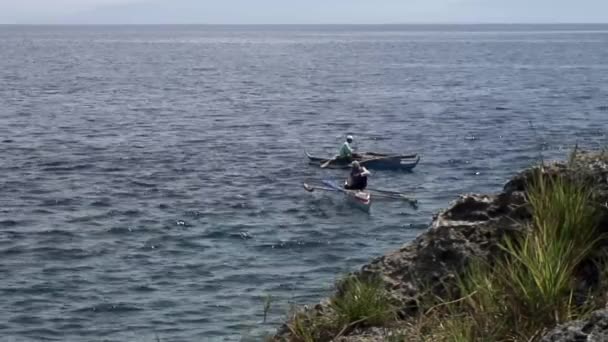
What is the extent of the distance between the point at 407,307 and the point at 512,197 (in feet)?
3.54

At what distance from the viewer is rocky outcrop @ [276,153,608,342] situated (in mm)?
6434

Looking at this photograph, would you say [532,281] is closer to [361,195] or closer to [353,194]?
[361,195]

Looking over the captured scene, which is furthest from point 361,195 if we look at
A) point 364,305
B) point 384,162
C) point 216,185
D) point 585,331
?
point 585,331

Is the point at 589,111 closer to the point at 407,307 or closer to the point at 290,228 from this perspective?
the point at 290,228

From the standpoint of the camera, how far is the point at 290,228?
1067 inches

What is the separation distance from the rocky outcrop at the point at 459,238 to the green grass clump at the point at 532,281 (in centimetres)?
15

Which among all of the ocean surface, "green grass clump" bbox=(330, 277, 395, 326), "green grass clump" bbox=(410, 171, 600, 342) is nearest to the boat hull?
the ocean surface

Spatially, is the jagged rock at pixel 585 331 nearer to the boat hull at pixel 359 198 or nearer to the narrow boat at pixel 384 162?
the boat hull at pixel 359 198

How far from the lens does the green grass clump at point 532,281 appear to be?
5355 millimetres

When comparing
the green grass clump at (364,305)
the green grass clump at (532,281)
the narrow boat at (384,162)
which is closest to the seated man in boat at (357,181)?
the narrow boat at (384,162)

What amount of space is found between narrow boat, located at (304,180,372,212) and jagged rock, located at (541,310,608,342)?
25367 millimetres

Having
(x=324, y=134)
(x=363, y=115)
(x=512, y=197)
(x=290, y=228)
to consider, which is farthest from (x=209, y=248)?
(x=363, y=115)

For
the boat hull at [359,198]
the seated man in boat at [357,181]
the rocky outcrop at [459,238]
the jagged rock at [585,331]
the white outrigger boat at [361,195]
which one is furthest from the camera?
the seated man in boat at [357,181]

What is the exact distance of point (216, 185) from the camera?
34.1 metres
